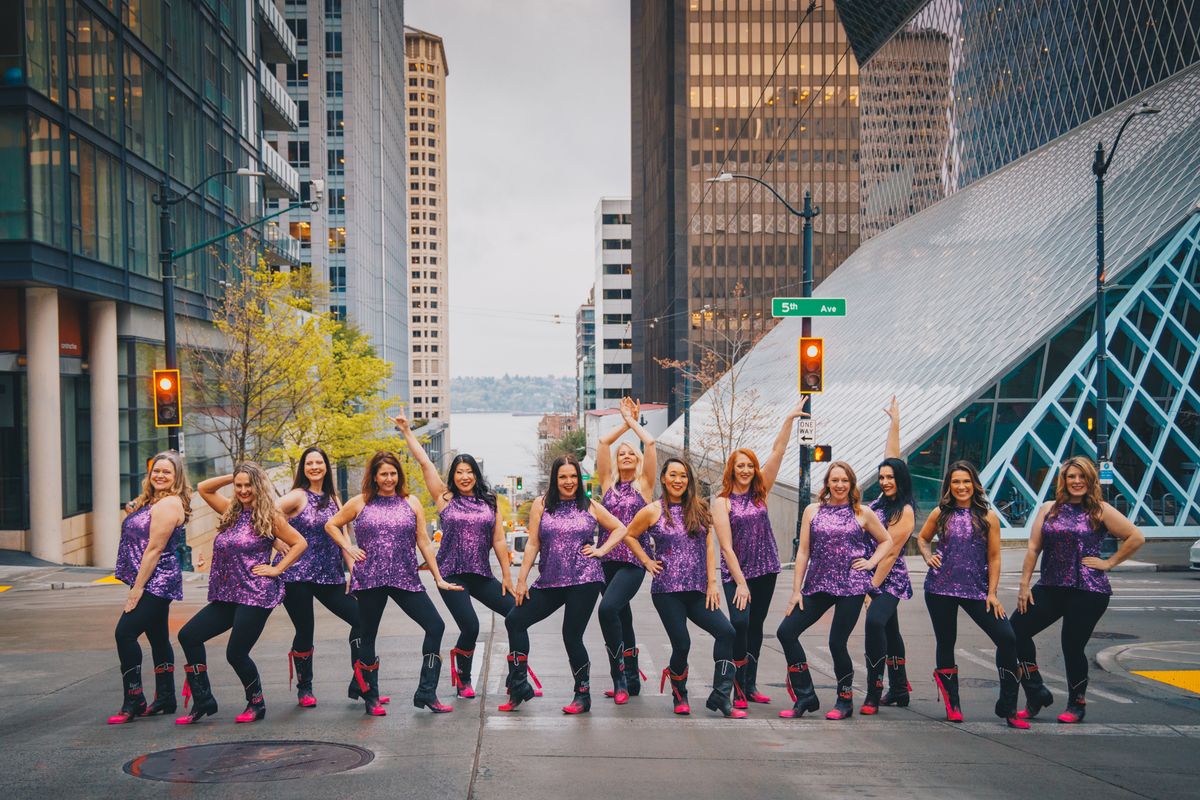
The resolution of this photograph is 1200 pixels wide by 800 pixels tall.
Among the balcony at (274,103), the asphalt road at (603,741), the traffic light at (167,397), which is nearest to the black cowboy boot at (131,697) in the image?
the asphalt road at (603,741)

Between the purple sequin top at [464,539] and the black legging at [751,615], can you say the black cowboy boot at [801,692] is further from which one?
the purple sequin top at [464,539]

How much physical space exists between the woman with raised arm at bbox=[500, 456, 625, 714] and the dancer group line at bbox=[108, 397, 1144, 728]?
15 mm

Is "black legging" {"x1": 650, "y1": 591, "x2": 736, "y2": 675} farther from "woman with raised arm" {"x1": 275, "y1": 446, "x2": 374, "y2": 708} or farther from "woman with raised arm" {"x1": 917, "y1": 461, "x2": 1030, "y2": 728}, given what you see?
"woman with raised arm" {"x1": 275, "y1": 446, "x2": 374, "y2": 708}

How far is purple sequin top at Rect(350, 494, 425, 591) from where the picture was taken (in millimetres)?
7691

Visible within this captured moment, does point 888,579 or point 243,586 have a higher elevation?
point 243,586

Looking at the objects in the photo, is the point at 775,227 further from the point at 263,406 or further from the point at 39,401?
the point at 39,401

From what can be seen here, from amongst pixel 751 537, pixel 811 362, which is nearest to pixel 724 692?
pixel 751 537

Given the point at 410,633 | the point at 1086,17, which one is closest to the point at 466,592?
the point at 410,633

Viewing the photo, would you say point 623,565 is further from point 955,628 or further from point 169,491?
point 169,491

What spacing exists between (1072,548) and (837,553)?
Answer: 5.78 ft

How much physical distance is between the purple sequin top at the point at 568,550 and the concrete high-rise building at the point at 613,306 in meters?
105

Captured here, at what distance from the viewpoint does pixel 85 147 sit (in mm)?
25016

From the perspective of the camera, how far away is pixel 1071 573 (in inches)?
305

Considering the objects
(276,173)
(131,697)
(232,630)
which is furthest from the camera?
(276,173)
